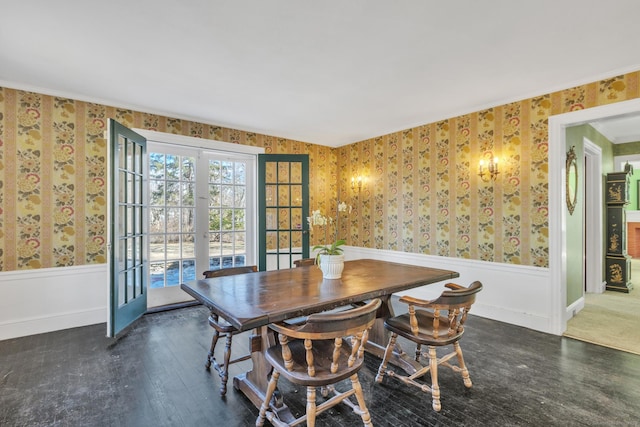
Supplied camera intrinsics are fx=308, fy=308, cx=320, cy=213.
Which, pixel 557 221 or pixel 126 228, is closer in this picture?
pixel 557 221

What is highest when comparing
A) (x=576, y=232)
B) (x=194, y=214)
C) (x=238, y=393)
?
(x=194, y=214)

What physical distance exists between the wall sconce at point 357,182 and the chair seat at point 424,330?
313 centimetres

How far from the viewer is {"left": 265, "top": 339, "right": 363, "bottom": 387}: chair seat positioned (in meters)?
1.54

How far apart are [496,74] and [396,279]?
216 centimetres

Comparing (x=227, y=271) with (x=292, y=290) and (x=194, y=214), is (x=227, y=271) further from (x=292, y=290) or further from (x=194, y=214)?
(x=194, y=214)

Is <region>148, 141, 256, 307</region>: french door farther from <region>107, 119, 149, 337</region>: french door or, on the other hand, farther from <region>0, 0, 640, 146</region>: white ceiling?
<region>0, 0, 640, 146</region>: white ceiling

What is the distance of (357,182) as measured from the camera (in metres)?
5.38

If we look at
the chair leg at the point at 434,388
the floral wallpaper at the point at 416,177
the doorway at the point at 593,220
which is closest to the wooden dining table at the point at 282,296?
the chair leg at the point at 434,388

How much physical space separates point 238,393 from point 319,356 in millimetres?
825

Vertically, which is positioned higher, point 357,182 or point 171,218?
point 357,182

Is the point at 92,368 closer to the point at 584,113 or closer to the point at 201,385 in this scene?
Result: the point at 201,385

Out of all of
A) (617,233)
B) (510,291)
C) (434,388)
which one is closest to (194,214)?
(434,388)

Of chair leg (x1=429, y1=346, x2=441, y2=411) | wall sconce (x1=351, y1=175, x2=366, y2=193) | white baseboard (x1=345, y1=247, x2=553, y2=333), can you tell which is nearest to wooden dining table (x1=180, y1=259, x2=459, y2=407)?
chair leg (x1=429, y1=346, x2=441, y2=411)

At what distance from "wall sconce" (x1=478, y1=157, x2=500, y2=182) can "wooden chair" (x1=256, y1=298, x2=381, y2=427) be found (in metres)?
2.81
